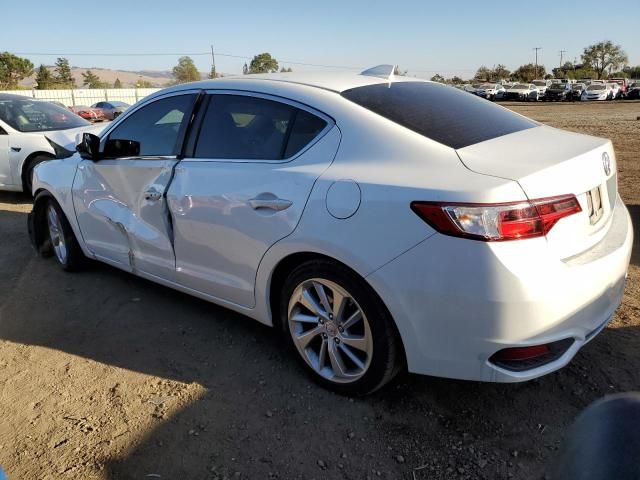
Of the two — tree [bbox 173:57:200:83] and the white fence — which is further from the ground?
tree [bbox 173:57:200:83]

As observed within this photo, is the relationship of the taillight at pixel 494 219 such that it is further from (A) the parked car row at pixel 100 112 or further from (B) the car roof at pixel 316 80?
(A) the parked car row at pixel 100 112

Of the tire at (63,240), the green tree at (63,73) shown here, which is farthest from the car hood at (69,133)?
the green tree at (63,73)

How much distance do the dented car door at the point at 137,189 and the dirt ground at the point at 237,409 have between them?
1.71 ft

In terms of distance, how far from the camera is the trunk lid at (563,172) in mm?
2305

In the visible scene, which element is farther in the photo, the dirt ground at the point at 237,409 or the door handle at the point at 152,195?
the door handle at the point at 152,195

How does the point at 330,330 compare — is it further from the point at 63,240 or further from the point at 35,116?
the point at 35,116

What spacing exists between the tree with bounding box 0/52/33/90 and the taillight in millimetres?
69550

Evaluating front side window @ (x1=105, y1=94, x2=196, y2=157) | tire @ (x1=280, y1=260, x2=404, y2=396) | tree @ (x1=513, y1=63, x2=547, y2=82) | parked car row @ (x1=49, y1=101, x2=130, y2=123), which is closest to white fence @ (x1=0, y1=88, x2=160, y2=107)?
parked car row @ (x1=49, y1=101, x2=130, y2=123)

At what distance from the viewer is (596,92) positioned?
44969 mm

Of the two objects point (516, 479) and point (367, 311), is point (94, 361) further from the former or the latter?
point (516, 479)

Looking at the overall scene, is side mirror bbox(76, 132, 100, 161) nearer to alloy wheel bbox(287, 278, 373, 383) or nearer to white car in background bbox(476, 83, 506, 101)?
alloy wheel bbox(287, 278, 373, 383)

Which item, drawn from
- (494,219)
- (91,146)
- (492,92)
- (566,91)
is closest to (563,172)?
(494,219)

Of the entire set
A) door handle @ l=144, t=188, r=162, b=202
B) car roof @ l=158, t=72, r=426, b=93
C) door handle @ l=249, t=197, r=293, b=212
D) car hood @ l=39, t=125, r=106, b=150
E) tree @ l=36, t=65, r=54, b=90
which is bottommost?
door handle @ l=144, t=188, r=162, b=202

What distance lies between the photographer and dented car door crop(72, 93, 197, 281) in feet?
11.7
